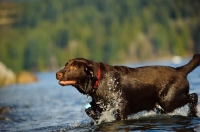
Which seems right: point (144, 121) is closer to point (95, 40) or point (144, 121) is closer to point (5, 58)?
point (5, 58)

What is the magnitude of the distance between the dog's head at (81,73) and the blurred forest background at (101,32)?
262ft

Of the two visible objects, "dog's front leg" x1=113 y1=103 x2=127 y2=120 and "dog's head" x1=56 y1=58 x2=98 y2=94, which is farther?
"dog's front leg" x1=113 y1=103 x2=127 y2=120

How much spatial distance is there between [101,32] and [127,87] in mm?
130824

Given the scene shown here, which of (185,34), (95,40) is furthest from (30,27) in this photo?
(185,34)

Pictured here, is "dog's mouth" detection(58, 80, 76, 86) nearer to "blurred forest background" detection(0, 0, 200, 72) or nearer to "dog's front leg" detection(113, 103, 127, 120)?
"dog's front leg" detection(113, 103, 127, 120)

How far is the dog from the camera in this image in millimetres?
10062

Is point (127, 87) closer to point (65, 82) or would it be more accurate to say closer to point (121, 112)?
point (121, 112)

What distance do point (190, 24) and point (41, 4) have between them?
8182 cm

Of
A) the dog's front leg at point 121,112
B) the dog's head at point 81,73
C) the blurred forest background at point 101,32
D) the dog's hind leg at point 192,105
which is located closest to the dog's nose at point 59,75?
the dog's head at point 81,73

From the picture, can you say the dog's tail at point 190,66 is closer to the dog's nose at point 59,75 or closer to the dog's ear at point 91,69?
the dog's ear at point 91,69

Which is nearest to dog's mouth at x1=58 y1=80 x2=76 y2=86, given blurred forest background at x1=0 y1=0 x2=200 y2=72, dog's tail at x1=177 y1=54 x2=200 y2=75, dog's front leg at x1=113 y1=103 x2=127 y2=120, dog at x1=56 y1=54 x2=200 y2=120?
dog at x1=56 y1=54 x2=200 y2=120

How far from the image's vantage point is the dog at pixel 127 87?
396 inches

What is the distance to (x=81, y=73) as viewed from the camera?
33.0ft

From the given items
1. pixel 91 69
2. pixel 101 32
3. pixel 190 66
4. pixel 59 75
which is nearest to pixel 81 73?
pixel 91 69
